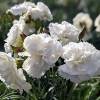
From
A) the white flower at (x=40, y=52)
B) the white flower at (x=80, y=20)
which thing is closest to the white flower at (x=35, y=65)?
the white flower at (x=40, y=52)

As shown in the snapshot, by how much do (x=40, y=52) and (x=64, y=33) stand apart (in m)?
0.19

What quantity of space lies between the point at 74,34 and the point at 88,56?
0.19 metres

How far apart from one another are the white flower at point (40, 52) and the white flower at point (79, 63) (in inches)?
1.3

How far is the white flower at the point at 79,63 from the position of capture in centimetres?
110

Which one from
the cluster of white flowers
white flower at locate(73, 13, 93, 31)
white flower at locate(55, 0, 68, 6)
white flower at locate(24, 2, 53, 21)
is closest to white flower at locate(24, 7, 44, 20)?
white flower at locate(24, 2, 53, 21)

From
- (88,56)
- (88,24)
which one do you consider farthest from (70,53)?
(88,24)

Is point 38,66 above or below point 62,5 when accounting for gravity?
below

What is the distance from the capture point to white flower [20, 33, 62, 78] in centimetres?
110

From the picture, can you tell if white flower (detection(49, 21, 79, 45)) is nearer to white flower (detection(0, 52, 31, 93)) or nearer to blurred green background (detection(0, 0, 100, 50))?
white flower (detection(0, 52, 31, 93))

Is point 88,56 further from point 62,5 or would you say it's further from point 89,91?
point 62,5

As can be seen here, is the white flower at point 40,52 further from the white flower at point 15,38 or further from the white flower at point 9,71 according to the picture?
the white flower at point 15,38

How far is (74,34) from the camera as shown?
1273mm

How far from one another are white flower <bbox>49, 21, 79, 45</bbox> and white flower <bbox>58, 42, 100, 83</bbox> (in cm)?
13

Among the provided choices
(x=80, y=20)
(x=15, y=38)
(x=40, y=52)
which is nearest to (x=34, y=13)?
(x=15, y=38)
